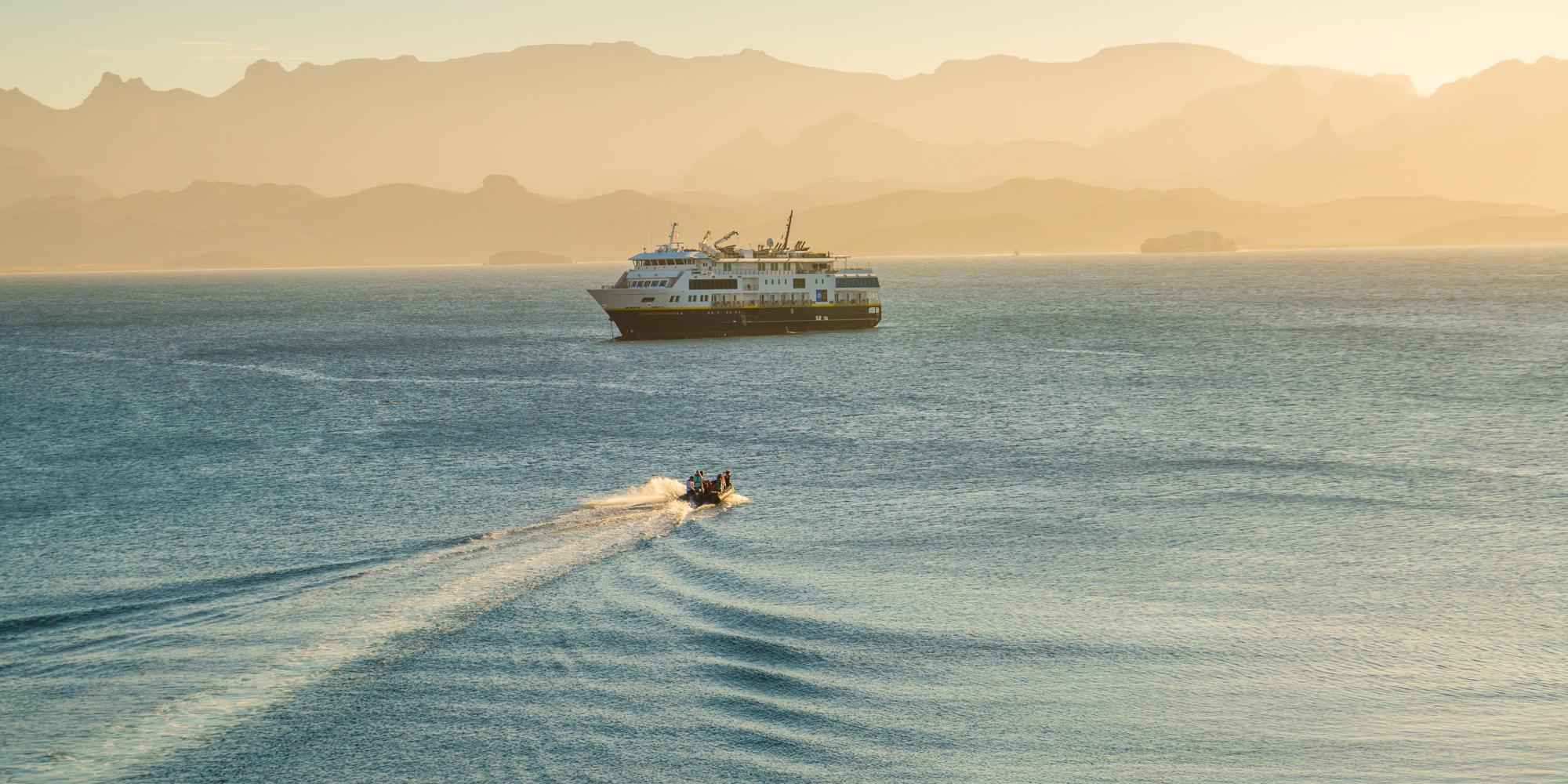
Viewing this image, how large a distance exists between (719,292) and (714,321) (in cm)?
360

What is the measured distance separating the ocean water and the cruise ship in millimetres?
55108

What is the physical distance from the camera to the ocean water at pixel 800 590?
1219 inches

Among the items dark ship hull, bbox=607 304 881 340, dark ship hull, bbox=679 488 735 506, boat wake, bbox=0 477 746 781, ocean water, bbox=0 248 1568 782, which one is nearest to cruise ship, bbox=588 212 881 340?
dark ship hull, bbox=607 304 881 340

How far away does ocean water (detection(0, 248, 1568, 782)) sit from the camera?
30969mm

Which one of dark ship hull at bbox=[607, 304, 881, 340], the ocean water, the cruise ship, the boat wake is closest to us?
the ocean water

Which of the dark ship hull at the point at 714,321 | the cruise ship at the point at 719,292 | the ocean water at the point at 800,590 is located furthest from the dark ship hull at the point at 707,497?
the dark ship hull at the point at 714,321

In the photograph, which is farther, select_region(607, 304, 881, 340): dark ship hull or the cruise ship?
select_region(607, 304, 881, 340): dark ship hull

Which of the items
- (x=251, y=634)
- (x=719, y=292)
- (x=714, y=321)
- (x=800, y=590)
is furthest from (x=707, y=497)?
(x=714, y=321)

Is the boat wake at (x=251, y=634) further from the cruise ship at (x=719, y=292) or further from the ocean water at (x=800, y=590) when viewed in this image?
the cruise ship at (x=719, y=292)

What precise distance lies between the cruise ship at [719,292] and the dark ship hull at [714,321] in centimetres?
10

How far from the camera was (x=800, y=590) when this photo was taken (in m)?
43.2

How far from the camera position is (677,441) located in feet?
245

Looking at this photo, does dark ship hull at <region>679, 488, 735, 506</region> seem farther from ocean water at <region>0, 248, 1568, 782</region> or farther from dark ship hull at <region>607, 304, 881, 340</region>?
dark ship hull at <region>607, 304, 881, 340</region>

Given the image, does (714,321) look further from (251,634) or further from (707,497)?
(251,634)
